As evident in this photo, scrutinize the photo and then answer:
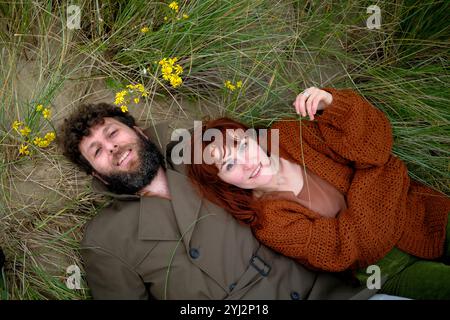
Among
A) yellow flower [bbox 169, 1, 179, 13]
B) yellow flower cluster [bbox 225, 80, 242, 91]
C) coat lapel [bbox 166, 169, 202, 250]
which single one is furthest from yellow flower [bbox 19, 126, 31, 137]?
yellow flower cluster [bbox 225, 80, 242, 91]

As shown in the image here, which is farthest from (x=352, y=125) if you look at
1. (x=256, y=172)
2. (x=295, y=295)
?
(x=295, y=295)

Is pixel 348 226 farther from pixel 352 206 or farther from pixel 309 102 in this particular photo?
pixel 309 102

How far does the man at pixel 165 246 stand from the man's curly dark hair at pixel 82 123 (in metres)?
0.02

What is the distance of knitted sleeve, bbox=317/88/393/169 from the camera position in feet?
7.22

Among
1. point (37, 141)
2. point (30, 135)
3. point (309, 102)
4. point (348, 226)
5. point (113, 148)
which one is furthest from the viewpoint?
point (30, 135)

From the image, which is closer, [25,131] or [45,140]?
[25,131]

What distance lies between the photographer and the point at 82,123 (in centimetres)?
252

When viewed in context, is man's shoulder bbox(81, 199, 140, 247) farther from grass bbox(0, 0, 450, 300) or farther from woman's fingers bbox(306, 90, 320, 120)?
woman's fingers bbox(306, 90, 320, 120)

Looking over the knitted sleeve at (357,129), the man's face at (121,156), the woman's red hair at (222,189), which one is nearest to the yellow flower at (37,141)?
the man's face at (121,156)

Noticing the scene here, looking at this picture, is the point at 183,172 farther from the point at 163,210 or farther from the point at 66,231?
the point at 66,231

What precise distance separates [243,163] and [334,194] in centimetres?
63
